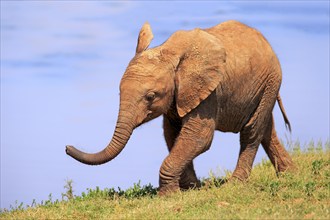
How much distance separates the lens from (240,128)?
13.6 metres

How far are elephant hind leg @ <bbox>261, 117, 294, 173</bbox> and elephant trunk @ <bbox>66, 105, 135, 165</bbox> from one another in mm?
4368

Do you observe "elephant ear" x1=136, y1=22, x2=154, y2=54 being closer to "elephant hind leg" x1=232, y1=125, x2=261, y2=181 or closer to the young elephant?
the young elephant

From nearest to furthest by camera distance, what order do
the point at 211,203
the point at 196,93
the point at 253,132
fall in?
the point at 211,203
the point at 196,93
the point at 253,132

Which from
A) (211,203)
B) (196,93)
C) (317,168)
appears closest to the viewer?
(211,203)

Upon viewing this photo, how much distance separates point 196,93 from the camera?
11891 mm

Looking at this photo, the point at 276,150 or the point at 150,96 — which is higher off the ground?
the point at 150,96

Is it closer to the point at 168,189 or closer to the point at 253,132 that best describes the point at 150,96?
the point at 168,189

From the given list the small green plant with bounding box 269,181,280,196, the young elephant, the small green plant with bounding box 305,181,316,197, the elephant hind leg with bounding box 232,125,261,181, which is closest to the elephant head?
the young elephant

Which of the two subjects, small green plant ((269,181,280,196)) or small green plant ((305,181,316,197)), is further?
small green plant ((269,181,280,196))

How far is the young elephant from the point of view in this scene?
11406 mm

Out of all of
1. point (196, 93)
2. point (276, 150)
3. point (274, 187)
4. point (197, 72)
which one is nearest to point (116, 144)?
point (196, 93)

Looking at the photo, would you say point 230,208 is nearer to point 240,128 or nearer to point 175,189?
point 175,189

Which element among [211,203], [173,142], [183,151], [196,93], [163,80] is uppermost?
[163,80]

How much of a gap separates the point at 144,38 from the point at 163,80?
1024 mm
